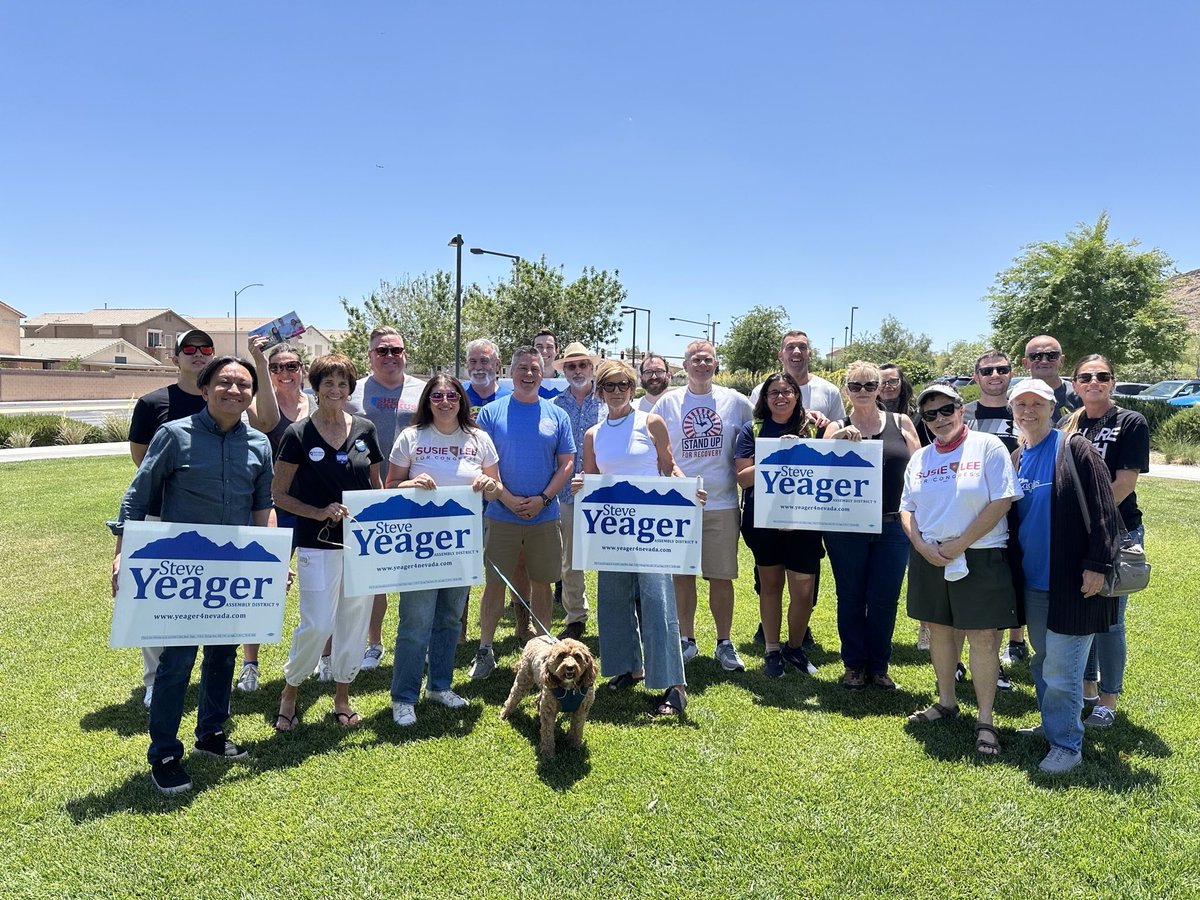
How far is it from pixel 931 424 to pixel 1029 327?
28558mm

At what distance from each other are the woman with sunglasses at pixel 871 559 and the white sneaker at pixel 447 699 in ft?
9.33

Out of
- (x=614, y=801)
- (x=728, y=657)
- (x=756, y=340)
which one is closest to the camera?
(x=614, y=801)

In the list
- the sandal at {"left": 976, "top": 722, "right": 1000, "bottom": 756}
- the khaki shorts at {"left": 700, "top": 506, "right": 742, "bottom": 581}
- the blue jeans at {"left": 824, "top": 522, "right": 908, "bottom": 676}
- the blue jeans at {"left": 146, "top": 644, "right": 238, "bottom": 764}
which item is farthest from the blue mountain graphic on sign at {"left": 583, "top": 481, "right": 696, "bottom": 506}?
the blue jeans at {"left": 146, "top": 644, "right": 238, "bottom": 764}

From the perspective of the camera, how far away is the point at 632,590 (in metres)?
5.16

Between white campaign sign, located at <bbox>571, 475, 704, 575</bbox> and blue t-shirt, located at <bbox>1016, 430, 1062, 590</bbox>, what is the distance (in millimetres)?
2001

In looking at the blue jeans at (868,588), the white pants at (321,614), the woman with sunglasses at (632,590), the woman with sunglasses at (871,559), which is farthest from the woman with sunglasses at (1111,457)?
the white pants at (321,614)

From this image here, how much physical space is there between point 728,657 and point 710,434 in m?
1.79

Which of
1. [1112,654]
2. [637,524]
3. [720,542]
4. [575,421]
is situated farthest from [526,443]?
[1112,654]

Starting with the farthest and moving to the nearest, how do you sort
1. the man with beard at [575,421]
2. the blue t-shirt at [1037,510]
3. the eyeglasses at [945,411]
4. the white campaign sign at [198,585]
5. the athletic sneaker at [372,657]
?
the man with beard at [575,421] → the athletic sneaker at [372,657] → the eyeglasses at [945,411] → the blue t-shirt at [1037,510] → the white campaign sign at [198,585]

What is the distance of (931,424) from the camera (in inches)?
170

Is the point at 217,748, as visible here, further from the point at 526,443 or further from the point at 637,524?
the point at 637,524

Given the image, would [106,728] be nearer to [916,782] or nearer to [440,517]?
[440,517]

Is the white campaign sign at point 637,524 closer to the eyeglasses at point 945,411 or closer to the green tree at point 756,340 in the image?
the eyeglasses at point 945,411

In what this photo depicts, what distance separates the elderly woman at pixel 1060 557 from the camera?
392cm
